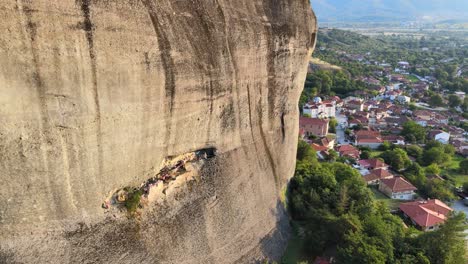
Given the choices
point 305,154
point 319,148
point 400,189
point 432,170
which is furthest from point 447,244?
point 319,148

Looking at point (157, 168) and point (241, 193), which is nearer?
point (157, 168)

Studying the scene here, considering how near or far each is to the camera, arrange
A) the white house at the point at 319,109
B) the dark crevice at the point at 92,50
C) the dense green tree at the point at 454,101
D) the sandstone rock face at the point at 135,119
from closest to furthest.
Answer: the sandstone rock face at the point at 135,119 → the dark crevice at the point at 92,50 → the white house at the point at 319,109 → the dense green tree at the point at 454,101

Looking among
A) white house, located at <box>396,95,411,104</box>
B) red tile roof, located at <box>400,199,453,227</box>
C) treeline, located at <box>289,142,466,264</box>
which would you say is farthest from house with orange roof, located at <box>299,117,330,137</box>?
white house, located at <box>396,95,411,104</box>

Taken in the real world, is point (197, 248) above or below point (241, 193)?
below

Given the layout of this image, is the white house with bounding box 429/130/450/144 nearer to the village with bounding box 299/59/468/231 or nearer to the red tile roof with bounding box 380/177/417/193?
the village with bounding box 299/59/468/231

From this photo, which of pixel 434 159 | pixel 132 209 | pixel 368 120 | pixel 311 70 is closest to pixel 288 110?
pixel 132 209

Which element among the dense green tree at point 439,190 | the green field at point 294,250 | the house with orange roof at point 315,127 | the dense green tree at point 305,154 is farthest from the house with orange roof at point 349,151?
the green field at point 294,250

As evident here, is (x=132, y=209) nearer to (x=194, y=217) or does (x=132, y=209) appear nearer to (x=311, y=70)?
(x=194, y=217)

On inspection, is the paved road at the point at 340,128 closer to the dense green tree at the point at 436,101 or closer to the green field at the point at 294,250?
the dense green tree at the point at 436,101
